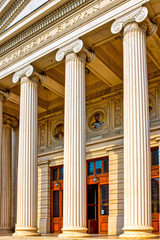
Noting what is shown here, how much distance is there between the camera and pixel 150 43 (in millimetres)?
14383

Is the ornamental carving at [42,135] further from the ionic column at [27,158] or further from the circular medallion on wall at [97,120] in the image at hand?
the ionic column at [27,158]

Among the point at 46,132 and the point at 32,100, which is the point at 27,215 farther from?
the point at 46,132

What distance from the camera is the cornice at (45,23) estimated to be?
14.2 metres

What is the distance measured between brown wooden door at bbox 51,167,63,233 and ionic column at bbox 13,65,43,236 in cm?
442

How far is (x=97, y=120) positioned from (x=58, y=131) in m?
2.87

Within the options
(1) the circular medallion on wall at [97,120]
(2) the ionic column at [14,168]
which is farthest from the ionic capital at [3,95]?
(1) the circular medallion on wall at [97,120]

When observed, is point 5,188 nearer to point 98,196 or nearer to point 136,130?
point 98,196

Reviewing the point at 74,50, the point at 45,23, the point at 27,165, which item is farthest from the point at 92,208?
the point at 45,23

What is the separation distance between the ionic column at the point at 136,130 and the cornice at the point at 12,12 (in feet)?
20.2

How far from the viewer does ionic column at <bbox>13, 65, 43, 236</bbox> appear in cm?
1441

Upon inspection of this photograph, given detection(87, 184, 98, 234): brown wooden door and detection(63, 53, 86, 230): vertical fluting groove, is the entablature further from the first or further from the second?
detection(87, 184, 98, 234): brown wooden door

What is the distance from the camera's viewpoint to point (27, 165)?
48.8ft

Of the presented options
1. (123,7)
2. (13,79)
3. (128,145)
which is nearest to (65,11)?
(123,7)

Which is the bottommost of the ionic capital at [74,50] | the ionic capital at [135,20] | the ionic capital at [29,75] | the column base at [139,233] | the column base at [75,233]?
the column base at [75,233]
